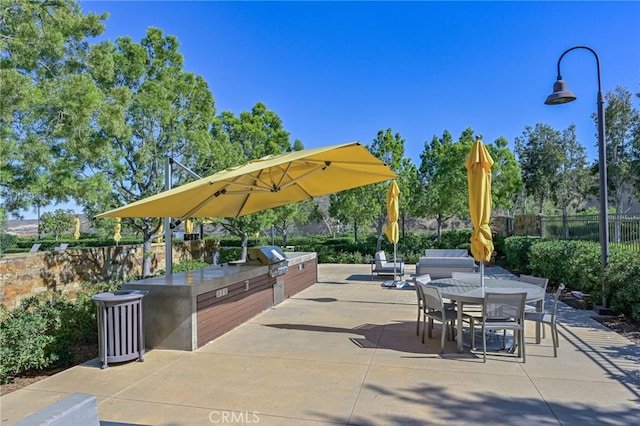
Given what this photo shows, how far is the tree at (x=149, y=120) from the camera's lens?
1098 centimetres

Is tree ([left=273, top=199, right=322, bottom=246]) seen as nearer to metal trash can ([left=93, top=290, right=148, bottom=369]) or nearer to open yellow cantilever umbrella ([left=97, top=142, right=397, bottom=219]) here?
open yellow cantilever umbrella ([left=97, top=142, right=397, bottom=219])

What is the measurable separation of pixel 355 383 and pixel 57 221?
31.1 m

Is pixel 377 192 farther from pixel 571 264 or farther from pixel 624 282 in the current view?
pixel 624 282

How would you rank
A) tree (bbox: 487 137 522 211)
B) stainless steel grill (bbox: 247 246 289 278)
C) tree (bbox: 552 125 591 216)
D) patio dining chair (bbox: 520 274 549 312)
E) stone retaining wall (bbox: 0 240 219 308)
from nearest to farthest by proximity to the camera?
patio dining chair (bbox: 520 274 549 312), stainless steel grill (bbox: 247 246 289 278), stone retaining wall (bbox: 0 240 219 308), tree (bbox: 487 137 522 211), tree (bbox: 552 125 591 216)

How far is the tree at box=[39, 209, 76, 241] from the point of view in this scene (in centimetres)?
2852

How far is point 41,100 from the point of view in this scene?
6.47 m

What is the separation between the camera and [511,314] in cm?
457

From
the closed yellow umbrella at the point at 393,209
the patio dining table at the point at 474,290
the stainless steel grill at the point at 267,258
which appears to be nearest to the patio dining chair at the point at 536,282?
the patio dining table at the point at 474,290

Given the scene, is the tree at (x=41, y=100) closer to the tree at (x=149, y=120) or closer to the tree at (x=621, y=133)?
the tree at (x=149, y=120)

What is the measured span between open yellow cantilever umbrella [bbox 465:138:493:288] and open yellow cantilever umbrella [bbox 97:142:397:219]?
118cm

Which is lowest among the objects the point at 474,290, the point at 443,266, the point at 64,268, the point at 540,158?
the point at 443,266

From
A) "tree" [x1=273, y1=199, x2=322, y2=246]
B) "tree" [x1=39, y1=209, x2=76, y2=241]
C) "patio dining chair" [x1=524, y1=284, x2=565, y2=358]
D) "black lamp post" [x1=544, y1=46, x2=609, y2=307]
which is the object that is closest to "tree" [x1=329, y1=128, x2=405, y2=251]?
"tree" [x1=273, y1=199, x2=322, y2=246]

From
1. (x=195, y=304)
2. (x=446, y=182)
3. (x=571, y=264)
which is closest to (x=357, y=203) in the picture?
(x=446, y=182)

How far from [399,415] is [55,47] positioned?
28.0ft
